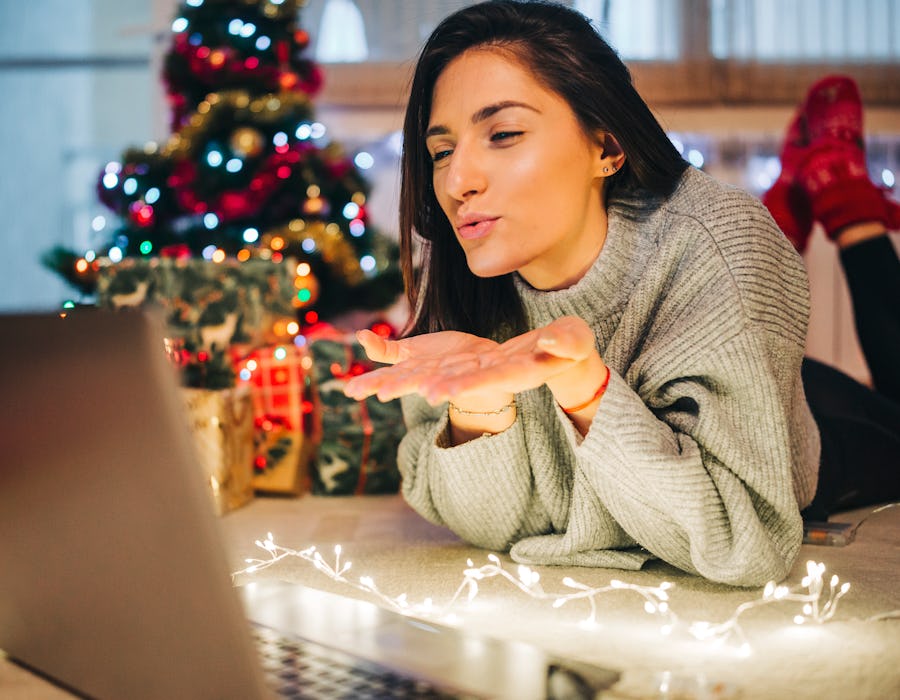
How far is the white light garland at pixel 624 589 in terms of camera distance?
3.13 feet

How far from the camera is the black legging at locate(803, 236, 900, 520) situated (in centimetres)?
152

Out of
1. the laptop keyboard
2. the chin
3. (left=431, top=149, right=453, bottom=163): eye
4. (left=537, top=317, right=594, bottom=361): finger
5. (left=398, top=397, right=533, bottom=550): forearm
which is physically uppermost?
(left=431, top=149, right=453, bottom=163): eye

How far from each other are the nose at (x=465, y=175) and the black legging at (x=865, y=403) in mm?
739

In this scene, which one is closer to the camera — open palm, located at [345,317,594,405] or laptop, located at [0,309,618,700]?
laptop, located at [0,309,618,700]

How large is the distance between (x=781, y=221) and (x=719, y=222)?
1.17 metres

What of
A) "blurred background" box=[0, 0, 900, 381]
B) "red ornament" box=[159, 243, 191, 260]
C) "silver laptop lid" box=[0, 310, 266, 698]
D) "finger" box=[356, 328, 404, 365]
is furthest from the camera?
"blurred background" box=[0, 0, 900, 381]

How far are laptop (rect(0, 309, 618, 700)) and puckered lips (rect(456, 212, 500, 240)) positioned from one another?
0.52 meters

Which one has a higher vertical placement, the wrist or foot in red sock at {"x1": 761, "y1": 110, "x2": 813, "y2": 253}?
foot in red sock at {"x1": 761, "y1": 110, "x2": 813, "y2": 253}

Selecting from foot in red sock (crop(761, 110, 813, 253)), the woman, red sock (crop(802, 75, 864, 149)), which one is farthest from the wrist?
red sock (crop(802, 75, 864, 149))

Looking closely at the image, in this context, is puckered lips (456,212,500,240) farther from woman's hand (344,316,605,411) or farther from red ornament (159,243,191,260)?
red ornament (159,243,191,260)

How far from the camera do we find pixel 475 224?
3.63ft

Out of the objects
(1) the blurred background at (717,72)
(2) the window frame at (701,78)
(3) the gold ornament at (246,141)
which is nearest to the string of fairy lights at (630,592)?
(3) the gold ornament at (246,141)

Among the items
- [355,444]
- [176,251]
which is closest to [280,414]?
[355,444]

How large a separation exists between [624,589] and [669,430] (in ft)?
0.71
